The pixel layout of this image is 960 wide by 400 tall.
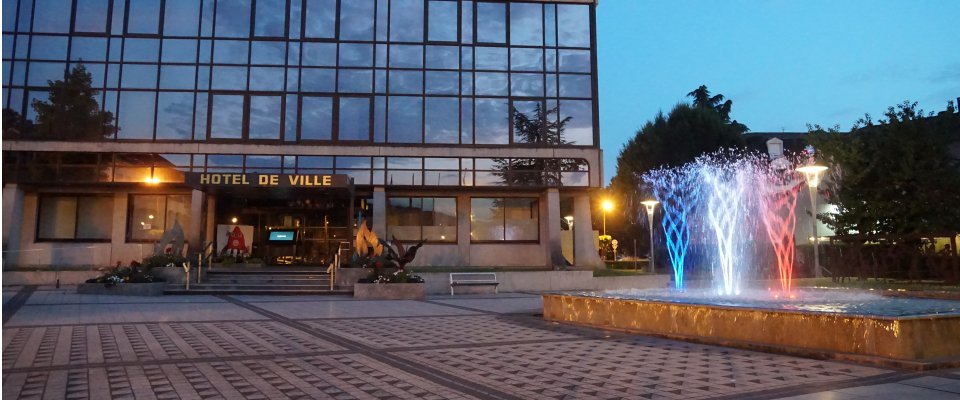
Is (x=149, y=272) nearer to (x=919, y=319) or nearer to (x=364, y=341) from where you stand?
(x=364, y=341)

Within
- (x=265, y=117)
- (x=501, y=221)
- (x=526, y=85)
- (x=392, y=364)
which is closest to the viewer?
(x=392, y=364)

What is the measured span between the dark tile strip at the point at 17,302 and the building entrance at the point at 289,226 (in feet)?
33.6

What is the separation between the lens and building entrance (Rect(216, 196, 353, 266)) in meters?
33.8

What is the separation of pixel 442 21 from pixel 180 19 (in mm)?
13057

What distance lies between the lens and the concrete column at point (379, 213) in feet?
104

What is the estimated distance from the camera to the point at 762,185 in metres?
38.7

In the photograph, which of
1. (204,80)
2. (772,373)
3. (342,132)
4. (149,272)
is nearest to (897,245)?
(772,373)

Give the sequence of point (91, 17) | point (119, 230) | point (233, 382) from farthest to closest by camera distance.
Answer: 1. point (91, 17)
2. point (119, 230)
3. point (233, 382)

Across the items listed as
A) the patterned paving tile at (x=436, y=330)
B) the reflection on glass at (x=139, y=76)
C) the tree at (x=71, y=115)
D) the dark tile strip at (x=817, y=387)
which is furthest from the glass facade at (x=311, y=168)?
the dark tile strip at (x=817, y=387)

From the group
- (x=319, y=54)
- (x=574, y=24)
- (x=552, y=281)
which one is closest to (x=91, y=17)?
(x=319, y=54)

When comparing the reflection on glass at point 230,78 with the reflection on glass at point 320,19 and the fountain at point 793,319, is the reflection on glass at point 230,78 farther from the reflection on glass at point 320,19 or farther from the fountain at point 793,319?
the fountain at point 793,319

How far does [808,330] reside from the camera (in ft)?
31.1

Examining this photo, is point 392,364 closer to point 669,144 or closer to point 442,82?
point 442,82

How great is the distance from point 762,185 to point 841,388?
34008 mm
